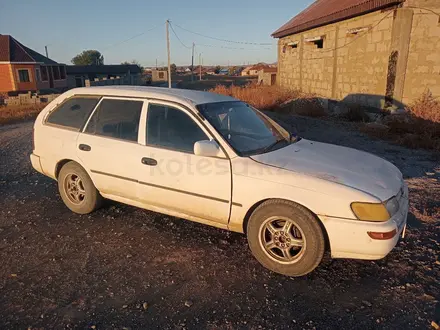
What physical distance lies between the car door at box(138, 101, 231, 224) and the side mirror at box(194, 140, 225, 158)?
0.24 feet

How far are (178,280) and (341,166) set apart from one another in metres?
1.93

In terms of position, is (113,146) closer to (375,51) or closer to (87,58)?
(375,51)

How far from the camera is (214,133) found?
336 centimetres

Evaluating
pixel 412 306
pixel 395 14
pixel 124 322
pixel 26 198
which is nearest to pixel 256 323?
pixel 124 322

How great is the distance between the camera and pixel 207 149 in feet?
10.5

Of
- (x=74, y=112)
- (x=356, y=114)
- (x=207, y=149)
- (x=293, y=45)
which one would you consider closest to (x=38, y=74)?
(x=293, y=45)

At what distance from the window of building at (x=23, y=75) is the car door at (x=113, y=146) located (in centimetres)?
3567

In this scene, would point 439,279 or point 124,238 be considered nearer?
point 439,279

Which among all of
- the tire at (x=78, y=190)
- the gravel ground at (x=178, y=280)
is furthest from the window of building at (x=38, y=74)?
the tire at (x=78, y=190)

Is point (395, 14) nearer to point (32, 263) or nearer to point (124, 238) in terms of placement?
point (124, 238)

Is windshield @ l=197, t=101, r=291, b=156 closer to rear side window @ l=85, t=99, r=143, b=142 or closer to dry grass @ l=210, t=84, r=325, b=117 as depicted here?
rear side window @ l=85, t=99, r=143, b=142

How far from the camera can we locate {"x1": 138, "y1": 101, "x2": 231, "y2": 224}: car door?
328cm

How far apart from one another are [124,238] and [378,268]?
277 cm

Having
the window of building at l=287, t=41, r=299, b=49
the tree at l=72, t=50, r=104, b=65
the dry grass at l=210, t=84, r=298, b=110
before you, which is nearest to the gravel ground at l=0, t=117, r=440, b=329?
the dry grass at l=210, t=84, r=298, b=110
